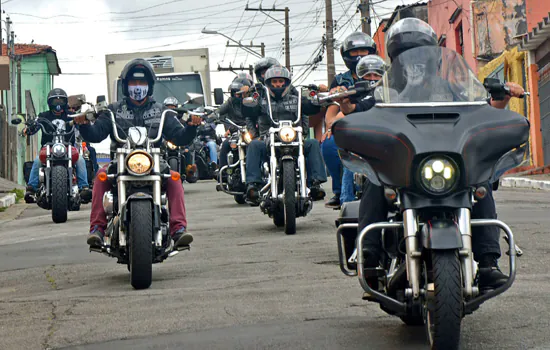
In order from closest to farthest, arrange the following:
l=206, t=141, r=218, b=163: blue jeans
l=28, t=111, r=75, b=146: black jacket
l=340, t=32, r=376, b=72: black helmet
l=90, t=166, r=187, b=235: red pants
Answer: l=90, t=166, r=187, b=235: red pants, l=340, t=32, r=376, b=72: black helmet, l=28, t=111, r=75, b=146: black jacket, l=206, t=141, r=218, b=163: blue jeans

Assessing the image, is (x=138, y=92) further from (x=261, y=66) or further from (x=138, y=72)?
(x=261, y=66)

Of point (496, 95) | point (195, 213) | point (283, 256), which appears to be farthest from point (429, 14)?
point (496, 95)

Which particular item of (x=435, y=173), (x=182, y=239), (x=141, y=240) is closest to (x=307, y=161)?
(x=182, y=239)

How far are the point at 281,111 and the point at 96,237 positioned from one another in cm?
463

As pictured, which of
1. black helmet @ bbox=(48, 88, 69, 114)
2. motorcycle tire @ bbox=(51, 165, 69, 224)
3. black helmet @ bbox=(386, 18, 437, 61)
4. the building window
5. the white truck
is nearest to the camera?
black helmet @ bbox=(386, 18, 437, 61)

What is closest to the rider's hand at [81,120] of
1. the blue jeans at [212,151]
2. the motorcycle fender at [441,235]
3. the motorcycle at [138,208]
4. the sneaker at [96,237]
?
the motorcycle at [138,208]

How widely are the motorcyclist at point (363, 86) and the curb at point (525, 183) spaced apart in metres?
10.1

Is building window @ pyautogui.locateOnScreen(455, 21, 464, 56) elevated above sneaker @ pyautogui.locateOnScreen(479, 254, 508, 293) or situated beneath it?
elevated above

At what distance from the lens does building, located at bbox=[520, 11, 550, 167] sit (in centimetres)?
2639

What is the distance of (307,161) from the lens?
11.7 metres

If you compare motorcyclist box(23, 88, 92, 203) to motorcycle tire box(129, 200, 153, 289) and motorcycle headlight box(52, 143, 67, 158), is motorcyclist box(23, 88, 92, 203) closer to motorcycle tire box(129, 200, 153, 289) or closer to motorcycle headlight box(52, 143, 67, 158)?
motorcycle headlight box(52, 143, 67, 158)

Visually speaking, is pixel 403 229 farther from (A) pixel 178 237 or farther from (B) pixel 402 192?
(A) pixel 178 237

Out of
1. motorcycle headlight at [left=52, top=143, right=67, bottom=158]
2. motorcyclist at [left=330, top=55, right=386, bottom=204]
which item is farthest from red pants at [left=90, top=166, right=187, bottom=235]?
motorcycle headlight at [left=52, top=143, right=67, bottom=158]

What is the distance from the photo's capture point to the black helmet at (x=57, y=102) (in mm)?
15320
